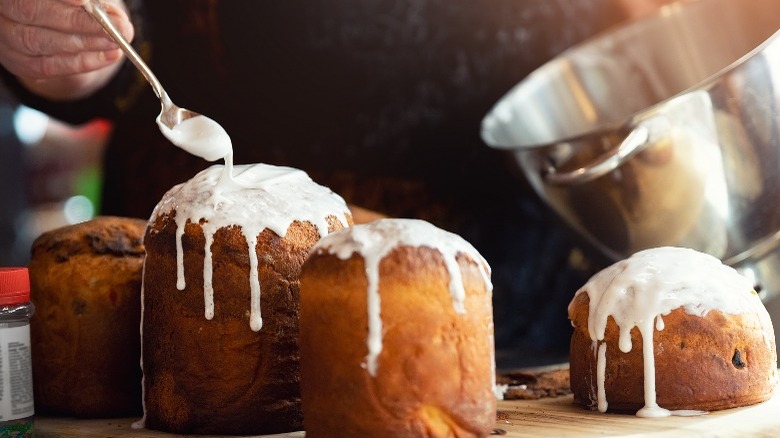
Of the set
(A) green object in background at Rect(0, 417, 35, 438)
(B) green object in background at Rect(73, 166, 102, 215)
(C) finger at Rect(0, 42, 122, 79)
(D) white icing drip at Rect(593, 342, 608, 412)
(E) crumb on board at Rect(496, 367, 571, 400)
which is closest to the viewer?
Answer: (A) green object in background at Rect(0, 417, 35, 438)

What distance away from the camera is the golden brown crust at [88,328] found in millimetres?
1279

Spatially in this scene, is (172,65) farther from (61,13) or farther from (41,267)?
(41,267)

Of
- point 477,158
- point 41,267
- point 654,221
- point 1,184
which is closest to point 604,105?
point 477,158

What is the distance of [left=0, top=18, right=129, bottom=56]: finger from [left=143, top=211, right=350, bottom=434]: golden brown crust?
0.43 metres

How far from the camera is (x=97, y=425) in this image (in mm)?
1214

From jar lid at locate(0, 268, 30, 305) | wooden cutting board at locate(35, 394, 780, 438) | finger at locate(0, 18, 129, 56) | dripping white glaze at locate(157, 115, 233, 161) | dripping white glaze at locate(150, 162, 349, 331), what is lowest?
wooden cutting board at locate(35, 394, 780, 438)

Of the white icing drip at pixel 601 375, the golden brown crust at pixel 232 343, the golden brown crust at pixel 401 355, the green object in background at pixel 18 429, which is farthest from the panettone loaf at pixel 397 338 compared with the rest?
the green object in background at pixel 18 429

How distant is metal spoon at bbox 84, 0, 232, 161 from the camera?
1169 millimetres

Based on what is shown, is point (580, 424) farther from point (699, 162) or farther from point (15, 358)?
point (15, 358)

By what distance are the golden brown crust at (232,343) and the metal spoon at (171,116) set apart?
11cm

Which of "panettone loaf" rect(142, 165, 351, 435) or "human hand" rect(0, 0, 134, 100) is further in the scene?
"human hand" rect(0, 0, 134, 100)

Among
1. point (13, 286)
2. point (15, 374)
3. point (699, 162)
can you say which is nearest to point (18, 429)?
point (15, 374)

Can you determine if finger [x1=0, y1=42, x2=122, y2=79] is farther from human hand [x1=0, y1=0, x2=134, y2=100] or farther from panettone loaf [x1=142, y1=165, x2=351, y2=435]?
panettone loaf [x1=142, y1=165, x2=351, y2=435]

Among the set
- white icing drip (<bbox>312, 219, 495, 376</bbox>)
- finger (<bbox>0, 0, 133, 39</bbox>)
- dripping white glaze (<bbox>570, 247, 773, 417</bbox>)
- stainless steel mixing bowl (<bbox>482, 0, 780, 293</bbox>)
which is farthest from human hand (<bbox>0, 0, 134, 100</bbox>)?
dripping white glaze (<bbox>570, 247, 773, 417</bbox>)
